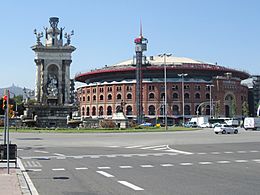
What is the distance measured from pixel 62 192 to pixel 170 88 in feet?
413

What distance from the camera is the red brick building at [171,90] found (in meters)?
137

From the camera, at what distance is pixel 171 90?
449 feet

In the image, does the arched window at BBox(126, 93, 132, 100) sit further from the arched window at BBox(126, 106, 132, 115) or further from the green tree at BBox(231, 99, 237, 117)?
the green tree at BBox(231, 99, 237, 117)

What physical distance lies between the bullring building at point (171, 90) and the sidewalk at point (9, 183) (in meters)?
118

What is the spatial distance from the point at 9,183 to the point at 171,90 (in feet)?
411

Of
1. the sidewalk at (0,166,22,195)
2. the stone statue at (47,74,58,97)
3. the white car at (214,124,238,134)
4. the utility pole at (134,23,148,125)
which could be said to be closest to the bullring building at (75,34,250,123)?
the utility pole at (134,23,148,125)

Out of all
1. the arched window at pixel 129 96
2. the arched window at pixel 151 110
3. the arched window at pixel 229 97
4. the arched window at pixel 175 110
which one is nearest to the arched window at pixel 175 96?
the arched window at pixel 175 110

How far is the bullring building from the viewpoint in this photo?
448ft

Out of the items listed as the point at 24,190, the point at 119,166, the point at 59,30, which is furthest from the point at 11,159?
the point at 59,30

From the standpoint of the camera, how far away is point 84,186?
43.4ft

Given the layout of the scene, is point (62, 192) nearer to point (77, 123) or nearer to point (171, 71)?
point (77, 123)

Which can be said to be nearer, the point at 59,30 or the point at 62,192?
the point at 62,192

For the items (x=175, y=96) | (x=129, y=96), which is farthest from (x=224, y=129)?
(x=129, y=96)

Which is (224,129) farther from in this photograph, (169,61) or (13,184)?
(169,61)
